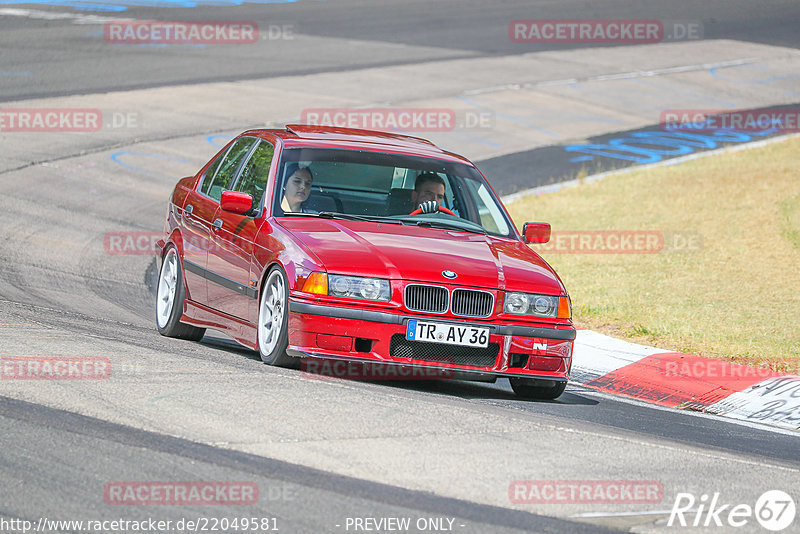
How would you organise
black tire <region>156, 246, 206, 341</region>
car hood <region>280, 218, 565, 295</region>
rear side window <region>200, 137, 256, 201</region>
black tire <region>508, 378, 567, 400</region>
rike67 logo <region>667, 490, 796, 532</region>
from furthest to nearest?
rear side window <region>200, 137, 256, 201</region>
black tire <region>156, 246, 206, 341</region>
black tire <region>508, 378, 567, 400</region>
car hood <region>280, 218, 565, 295</region>
rike67 logo <region>667, 490, 796, 532</region>

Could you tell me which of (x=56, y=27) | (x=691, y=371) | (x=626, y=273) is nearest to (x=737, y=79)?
(x=56, y=27)

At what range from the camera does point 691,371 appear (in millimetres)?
9680

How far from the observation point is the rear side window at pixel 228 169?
9.61 meters

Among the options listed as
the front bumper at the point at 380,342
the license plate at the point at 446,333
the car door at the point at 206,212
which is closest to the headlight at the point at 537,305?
the front bumper at the point at 380,342

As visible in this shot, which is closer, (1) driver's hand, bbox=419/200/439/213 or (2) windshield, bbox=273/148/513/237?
(2) windshield, bbox=273/148/513/237

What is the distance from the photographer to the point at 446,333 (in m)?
7.68

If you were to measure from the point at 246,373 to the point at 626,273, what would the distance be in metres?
7.80

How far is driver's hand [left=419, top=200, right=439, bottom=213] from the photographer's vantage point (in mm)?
9086

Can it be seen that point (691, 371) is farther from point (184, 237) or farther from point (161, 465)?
point (161, 465)

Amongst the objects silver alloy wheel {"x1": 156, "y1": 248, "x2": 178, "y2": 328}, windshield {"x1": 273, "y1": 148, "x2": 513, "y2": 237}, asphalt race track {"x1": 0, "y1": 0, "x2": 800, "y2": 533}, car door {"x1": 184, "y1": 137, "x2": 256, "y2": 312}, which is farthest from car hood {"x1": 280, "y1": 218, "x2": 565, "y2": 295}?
silver alloy wheel {"x1": 156, "y1": 248, "x2": 178, "y2": 328}

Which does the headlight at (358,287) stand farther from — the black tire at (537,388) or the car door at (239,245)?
the black tire at (537,388)

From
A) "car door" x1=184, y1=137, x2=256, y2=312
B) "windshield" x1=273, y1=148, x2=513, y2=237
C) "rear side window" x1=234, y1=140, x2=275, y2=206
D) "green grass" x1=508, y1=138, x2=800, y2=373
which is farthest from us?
"green grass" x1=508, y1=138, x2=800, y2=373

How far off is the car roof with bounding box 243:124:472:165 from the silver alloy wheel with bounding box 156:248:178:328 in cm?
119

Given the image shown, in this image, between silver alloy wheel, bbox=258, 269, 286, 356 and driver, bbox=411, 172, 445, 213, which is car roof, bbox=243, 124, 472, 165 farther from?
silver alloy wheel, bbox=258, 269, 286, 356
